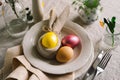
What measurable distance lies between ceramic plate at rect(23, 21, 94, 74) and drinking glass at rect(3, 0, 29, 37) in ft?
0.21

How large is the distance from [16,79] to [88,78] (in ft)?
0.74

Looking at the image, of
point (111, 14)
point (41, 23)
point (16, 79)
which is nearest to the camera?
point (16, 79)

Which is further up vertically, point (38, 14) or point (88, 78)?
point (38, 14)

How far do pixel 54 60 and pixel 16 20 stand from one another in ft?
0.86

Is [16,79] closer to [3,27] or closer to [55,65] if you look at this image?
[55,65]

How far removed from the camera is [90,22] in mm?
781

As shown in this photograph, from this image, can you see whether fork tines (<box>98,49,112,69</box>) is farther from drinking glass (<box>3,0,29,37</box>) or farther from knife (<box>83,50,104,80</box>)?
drinking glass (<box>3,0,29,37</box>)

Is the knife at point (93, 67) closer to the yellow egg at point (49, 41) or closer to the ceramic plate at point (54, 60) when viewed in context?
the ceramic plate at point (54, 60)

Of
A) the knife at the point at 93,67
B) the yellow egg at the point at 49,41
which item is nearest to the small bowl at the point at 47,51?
the yellow egg at the point at 49,41

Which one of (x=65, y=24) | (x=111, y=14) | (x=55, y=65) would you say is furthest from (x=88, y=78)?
(x=111, y=14)

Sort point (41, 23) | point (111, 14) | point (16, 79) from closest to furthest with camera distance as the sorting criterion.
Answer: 1. point (16, 79)
2. point (41, 23)
3. point (111, 14)

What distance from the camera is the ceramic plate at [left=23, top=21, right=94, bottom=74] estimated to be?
1.91 ft

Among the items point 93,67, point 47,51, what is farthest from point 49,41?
point 93,67

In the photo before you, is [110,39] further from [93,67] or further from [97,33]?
[93,67]
